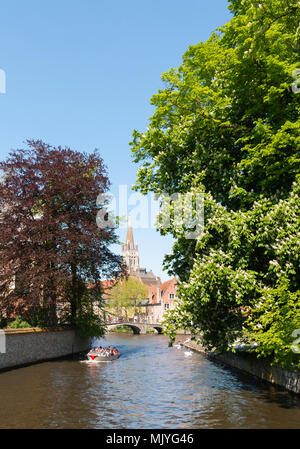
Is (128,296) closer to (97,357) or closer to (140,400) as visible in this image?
(97,357)

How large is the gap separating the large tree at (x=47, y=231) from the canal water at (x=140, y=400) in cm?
A: 615

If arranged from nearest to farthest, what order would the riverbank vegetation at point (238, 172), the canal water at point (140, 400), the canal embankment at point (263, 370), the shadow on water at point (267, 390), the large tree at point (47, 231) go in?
the canal water at point (140, 400) → the riverbank vegetation at point (238, 172) → the shadow on water at point (267, 390) → the canal embankment at point (263, 370) → the large tree at point (47, 231)

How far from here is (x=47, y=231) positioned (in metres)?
36.1

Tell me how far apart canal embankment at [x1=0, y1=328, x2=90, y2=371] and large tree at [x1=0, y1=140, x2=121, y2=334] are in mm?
1612

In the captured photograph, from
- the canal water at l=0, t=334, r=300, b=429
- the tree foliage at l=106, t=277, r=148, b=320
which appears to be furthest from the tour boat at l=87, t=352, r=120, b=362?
the tree foliage at l=106, t=277, r=148, b=320

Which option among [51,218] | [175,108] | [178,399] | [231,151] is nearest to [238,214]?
[231,151]

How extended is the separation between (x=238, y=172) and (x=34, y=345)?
23215 mm

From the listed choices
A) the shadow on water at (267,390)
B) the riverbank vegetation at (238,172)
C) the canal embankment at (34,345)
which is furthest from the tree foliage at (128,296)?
the riverbank vegetation at (238,172)

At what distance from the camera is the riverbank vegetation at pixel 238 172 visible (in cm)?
1755

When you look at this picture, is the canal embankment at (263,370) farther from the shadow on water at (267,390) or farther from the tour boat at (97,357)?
the tour boat at (97,357)

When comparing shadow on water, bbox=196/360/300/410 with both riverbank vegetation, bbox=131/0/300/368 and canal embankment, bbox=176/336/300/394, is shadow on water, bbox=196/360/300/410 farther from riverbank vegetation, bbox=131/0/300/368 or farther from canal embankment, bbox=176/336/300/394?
riverbank vegetation, bbox=131/0/300/368

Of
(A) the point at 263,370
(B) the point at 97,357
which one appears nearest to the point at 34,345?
(B) the point at 97,357

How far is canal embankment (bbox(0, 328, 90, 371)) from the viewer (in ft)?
103

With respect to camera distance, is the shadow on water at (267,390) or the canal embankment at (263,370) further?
the canal embankment at (263,370)
